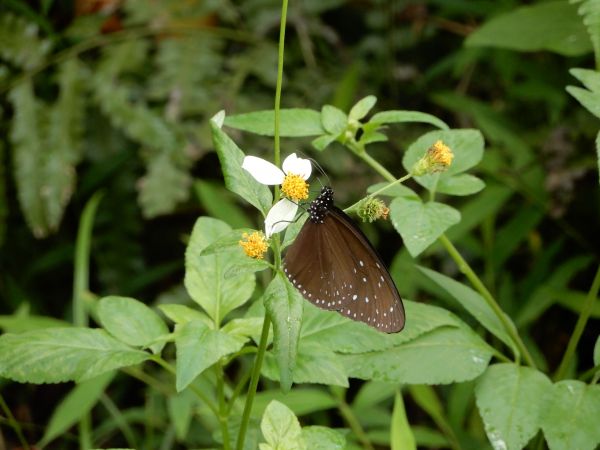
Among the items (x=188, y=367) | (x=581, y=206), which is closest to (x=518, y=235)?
(x=581, y=206)

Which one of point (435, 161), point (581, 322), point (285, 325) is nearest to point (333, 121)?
point (435, 161)

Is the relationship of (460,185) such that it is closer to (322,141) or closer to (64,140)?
(322,141)

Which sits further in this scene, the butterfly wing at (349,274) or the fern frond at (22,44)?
the fern frond at (22,44)

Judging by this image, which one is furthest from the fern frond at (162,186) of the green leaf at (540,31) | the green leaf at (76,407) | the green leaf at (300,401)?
the green leaf at (540,31)

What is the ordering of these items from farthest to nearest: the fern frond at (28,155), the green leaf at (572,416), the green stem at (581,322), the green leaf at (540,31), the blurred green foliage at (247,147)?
the fern frond at (28,155) → the blurred green foliage at (247,147) → the green leaf at (540,31) → the green stem at (581,322) → the green leaf at (572,416)

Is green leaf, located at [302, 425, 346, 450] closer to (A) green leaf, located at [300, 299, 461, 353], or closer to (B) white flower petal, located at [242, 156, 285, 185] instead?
(A) green leaf, located at [300, 299, 461, 353]

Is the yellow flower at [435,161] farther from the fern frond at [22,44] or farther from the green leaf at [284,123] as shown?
the fern frond at [22,44]
